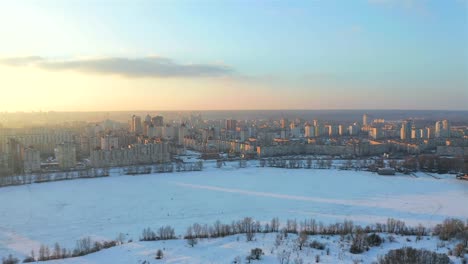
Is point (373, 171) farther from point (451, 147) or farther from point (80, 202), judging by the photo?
point (80, 202)

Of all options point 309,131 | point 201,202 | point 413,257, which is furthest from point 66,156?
point 309,131

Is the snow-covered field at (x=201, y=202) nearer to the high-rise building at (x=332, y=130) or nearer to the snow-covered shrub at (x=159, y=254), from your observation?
the snow-covered shrub at (x=159, y=254)

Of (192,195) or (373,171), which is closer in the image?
(192,195)

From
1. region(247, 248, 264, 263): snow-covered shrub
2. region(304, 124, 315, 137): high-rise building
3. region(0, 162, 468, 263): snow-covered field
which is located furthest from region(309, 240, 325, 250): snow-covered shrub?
region(304, 124, 315, 137): high-rise building

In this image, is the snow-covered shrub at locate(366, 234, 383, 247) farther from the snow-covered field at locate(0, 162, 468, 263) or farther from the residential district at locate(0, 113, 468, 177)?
the residential district at locate(0, 113, 468, 177)

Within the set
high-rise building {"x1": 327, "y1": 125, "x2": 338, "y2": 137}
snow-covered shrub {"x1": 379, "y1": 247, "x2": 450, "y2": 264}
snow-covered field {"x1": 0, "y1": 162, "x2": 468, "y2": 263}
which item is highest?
snow-covered shrub {"x1": 379, "y1": 247, "x2": 450, "y2": 264}

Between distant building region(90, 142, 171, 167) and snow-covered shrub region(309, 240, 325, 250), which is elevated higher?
snow-covered shrub region(309, 240, 325, 250)

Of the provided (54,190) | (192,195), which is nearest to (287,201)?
(192,195)

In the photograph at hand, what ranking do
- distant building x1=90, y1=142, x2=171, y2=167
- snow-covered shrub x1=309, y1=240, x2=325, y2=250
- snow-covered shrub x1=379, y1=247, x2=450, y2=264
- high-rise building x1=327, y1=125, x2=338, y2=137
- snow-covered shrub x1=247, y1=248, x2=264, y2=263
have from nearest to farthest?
1. snow-covered shrub x1=379, y1=247, x2=450, y2=264
2. snow-covered shrub x1=247, y1=248, x2=264, y2=263
3. snow-covered shrub x1=309, y1=240, x2=325, y2=250
4. distant building x1=90, y1=142, x2=171, y2=167
5. high-rise building x1=327, y1=125, x2=338, y2=137

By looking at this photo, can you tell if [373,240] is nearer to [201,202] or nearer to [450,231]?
[450,231]
